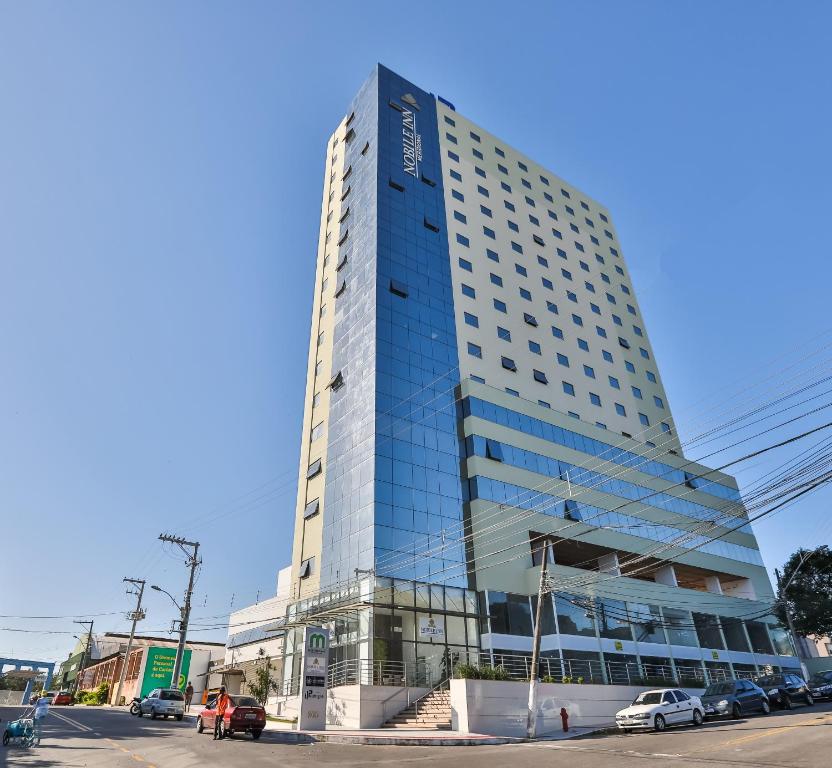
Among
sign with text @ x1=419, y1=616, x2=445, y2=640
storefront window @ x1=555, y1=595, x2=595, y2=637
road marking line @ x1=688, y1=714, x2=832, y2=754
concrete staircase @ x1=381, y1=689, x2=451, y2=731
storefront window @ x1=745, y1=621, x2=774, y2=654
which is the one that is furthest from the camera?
storefront window @ x1=745, y1=621, x2=774, y2=654

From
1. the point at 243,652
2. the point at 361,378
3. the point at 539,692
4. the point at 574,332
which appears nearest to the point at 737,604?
the point at 574,332

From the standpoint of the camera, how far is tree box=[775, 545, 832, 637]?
60.0 metres

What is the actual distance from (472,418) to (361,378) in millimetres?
8281

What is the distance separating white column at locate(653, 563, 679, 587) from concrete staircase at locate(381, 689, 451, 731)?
85.6ft

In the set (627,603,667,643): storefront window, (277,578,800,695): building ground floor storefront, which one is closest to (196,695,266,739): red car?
(277,578,800,695): building ground floor storefront

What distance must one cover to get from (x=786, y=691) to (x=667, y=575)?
60.3 feet

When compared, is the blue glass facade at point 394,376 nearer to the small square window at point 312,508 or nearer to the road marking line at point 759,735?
the small square window at point 312,508

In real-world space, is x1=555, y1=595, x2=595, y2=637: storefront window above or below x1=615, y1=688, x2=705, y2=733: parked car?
above

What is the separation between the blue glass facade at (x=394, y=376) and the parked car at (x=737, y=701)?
14419 millimetres

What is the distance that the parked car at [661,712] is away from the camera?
77.7 ft

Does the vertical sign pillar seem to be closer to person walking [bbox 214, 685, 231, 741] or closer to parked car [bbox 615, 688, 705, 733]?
person walking [bbox 214, 685, 231, 741]

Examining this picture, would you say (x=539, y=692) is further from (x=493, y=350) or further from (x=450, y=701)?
(x=493, y=350)

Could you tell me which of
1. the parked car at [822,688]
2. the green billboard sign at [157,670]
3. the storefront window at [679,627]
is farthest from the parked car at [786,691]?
the green billboard sign at [157,670]

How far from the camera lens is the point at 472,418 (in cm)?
4247
